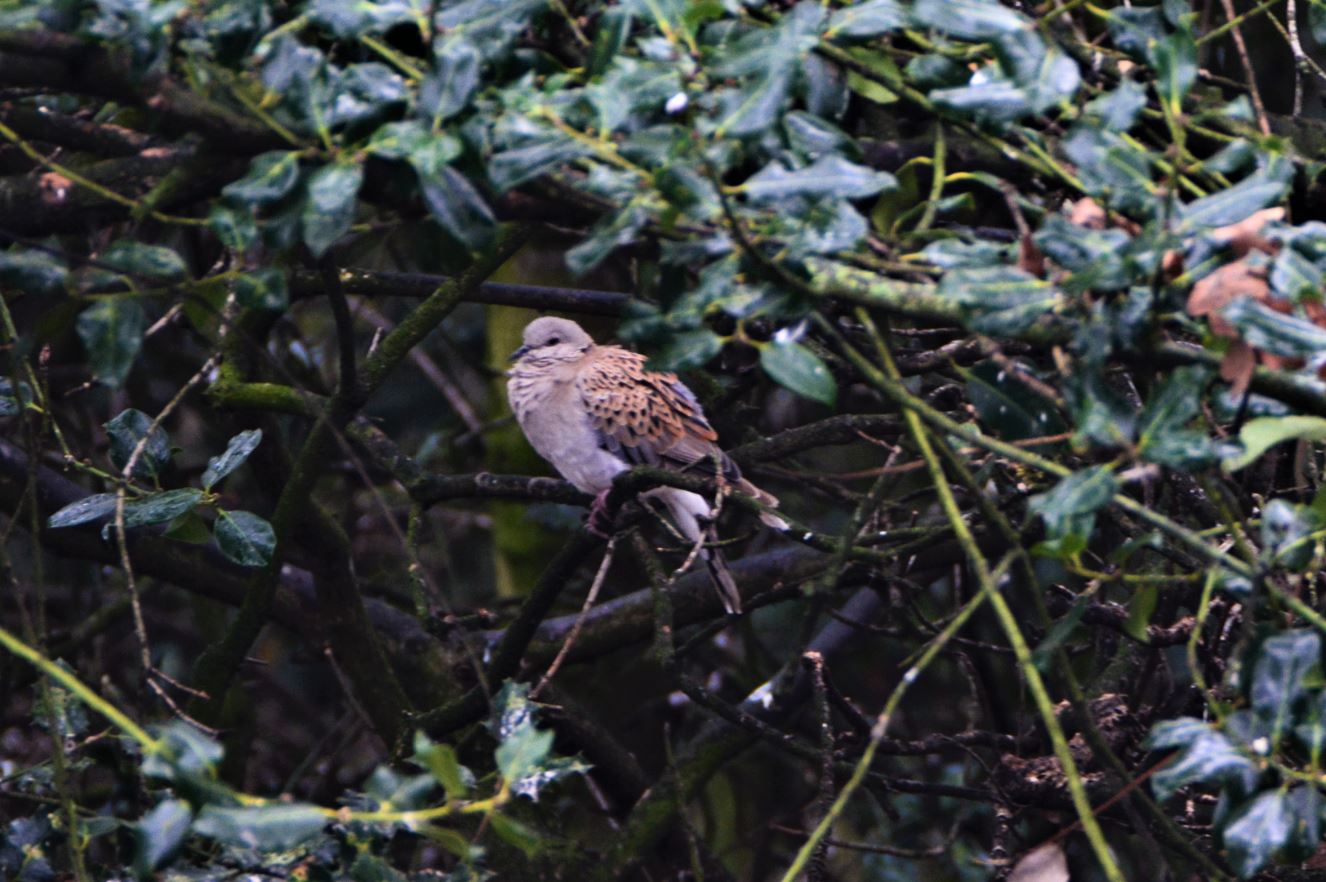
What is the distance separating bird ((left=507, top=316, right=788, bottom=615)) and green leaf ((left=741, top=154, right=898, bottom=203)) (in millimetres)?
2346

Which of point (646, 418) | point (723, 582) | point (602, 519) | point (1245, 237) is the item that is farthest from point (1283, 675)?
point (646, 418)

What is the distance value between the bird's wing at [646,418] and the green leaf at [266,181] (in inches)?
95.7

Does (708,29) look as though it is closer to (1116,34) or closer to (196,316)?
(1116,34)

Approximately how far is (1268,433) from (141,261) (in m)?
1.27

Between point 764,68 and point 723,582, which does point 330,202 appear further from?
point 723,582

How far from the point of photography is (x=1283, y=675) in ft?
5.60

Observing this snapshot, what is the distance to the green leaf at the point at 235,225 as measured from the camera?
70.4 inches

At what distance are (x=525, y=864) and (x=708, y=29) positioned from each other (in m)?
2.13

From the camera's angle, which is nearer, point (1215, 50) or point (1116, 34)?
point (1116, 34)

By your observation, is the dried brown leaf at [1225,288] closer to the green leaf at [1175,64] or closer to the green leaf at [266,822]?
the green leaf at [1175,64]

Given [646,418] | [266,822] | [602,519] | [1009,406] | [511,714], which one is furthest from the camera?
[646,418]

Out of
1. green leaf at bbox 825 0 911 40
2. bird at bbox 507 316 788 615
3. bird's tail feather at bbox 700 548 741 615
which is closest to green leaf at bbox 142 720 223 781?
green leaf at bbox 825 0 911 40

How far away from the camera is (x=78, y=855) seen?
2.13 meters

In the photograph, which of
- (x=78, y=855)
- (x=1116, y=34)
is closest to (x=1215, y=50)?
(x=1116, y=34)
